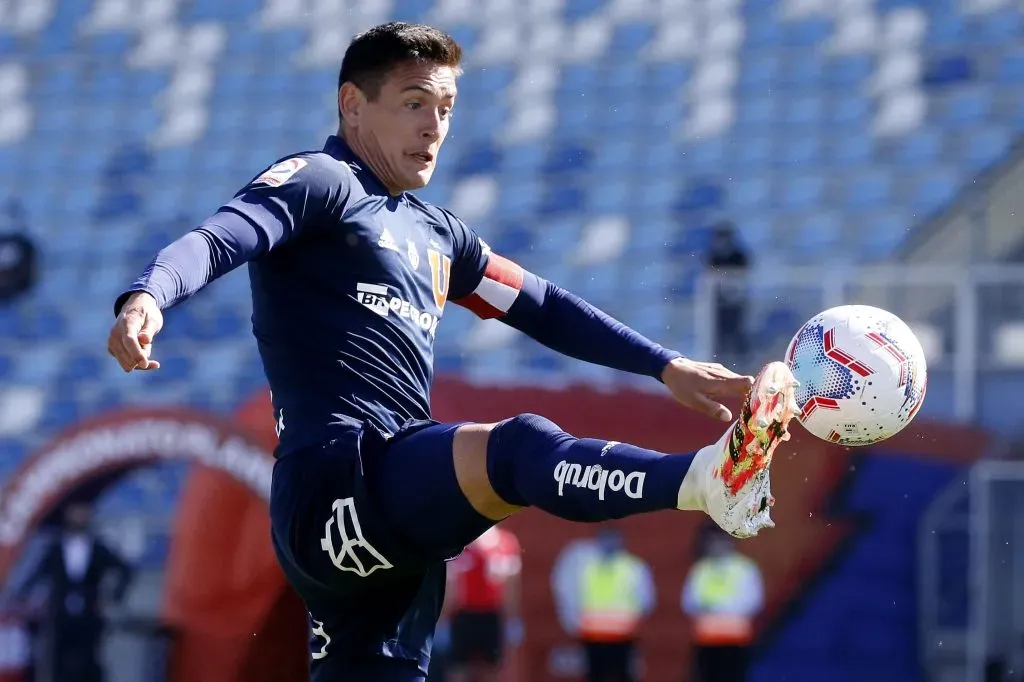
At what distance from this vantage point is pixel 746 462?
126 inches

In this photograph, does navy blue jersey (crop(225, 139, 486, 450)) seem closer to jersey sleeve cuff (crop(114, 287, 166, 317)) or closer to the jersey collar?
the jersey collar

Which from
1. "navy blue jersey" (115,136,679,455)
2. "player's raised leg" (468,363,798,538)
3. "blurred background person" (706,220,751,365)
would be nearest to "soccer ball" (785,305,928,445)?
"navy blue jersey" (115,136,679,455)

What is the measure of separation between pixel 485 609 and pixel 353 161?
21.2 feet

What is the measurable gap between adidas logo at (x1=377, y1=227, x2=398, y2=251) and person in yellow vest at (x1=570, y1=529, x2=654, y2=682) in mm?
6669

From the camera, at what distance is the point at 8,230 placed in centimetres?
1335

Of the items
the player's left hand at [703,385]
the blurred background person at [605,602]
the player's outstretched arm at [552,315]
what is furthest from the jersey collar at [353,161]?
the blurred background person at [605,602]

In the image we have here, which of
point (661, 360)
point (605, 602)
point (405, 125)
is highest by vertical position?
point (605, 602)

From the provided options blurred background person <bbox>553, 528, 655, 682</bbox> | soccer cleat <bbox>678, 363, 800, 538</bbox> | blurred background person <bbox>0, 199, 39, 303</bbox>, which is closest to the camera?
soccer cleat <bbox>678, 363, 800, 538</bbox>

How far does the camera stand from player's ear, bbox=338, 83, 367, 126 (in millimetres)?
4148

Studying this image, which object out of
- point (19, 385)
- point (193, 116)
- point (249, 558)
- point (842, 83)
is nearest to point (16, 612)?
point (249, 558)

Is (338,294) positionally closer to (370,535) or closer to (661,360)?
(370,535)

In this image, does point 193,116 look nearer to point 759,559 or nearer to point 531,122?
point 531,122

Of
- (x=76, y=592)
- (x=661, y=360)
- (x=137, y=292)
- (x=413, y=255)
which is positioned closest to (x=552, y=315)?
(x=661, y=360)

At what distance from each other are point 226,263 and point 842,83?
1047cm
